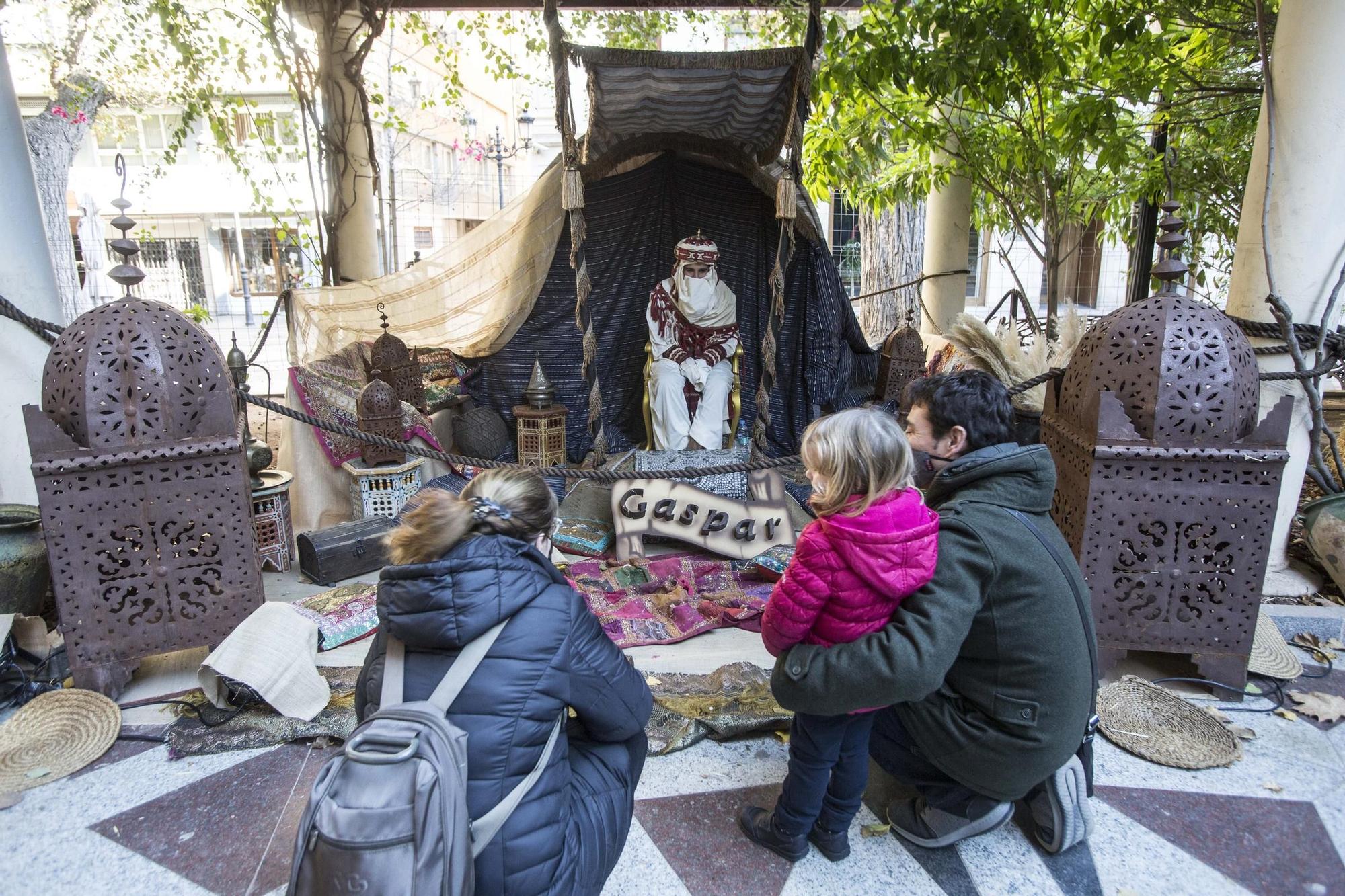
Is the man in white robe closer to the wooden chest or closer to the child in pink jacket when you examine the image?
the wooden chest

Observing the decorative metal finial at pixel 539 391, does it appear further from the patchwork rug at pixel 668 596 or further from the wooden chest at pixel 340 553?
the wooden chest at pixel 340 553

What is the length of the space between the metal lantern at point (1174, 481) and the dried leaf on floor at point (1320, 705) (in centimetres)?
23

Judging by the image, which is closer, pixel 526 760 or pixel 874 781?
pixel 526 760

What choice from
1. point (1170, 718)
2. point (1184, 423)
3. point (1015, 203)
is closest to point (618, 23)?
point (1015, 203)

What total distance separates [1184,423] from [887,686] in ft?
→ 5.71

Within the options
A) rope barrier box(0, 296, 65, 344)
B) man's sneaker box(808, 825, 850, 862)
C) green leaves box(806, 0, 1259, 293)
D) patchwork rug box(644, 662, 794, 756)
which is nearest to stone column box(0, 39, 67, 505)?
rope barrier box(0, 296, 65, 344)

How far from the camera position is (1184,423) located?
9.27 feet

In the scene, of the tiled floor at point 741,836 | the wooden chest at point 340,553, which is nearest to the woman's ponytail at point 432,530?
the tiled floor at point 741,836

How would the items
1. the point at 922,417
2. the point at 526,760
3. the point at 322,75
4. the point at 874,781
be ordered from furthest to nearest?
the point at 322,75 < the point at 874,781 < the point at 922,417 < the point at 526,760

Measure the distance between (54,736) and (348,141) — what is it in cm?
624

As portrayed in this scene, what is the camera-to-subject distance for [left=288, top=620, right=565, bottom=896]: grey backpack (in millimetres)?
1301

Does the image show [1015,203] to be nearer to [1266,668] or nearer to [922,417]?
[1266,668]

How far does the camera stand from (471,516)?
161 centimetres

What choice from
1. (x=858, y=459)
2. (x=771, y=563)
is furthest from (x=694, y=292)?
(x=858, y=459)
